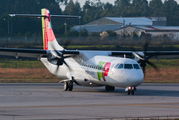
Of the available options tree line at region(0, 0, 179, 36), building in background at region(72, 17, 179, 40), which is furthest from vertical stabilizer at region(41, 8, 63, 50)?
building in background at region(72, 17, 179, 40)

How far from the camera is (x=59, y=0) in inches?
5217

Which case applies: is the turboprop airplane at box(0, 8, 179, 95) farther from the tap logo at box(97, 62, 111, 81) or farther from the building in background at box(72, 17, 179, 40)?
the building in background at box(72, 17, 179, 40)

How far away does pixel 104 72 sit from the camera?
912 inches

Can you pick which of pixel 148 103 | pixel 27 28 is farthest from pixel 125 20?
pixel 148 103

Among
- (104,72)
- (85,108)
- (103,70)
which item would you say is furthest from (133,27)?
(85,108)

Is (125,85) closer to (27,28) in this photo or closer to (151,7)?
(27,28)

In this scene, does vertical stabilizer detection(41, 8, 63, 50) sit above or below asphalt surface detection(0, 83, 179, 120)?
above

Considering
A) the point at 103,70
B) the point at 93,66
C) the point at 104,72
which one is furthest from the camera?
the point at 93,66

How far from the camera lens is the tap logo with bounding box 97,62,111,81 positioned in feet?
75.6

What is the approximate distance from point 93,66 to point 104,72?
6.22 feet

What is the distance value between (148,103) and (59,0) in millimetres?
118327

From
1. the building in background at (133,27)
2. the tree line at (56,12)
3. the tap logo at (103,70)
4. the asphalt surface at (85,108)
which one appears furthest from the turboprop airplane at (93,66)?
the building in background at (133,27)

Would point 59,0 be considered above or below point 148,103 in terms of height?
above

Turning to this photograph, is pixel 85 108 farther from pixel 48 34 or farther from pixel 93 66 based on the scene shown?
pixel 48 34
